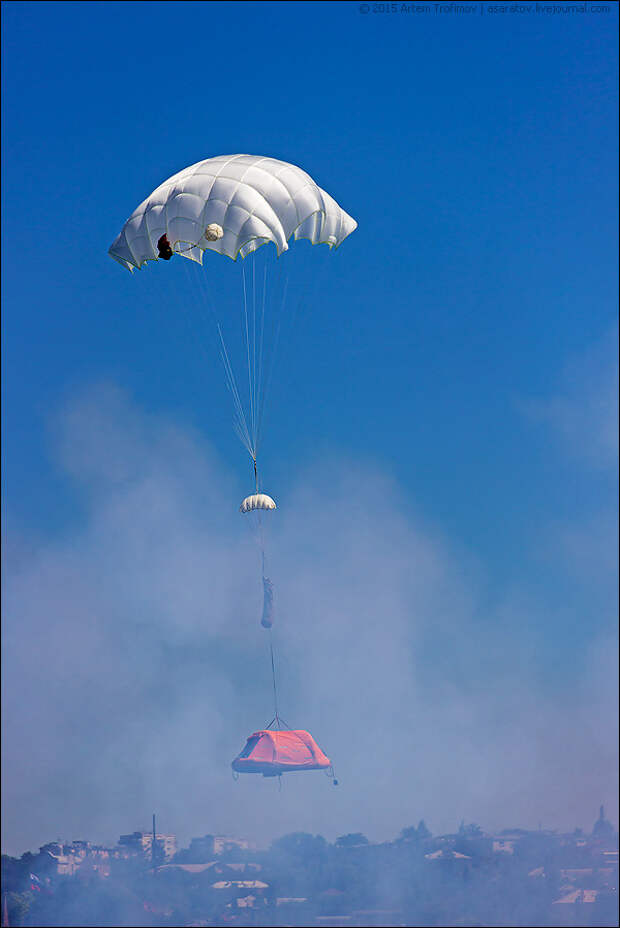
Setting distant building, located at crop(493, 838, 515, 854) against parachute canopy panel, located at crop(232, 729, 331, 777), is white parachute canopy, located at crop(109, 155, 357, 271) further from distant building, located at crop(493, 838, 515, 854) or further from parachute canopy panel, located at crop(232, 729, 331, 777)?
distant building, located at crop(493, 838, 515, 854)

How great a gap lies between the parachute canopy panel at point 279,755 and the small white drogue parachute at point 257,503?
921 cm

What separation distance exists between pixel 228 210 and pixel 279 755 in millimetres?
18935

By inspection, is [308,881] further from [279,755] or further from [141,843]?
[279,755]

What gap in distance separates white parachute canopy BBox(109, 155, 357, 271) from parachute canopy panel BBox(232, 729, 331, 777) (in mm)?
17112

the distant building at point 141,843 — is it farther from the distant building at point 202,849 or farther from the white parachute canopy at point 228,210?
the white parachute canopy at point 228,210

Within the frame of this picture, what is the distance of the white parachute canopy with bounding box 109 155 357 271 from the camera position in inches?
1423

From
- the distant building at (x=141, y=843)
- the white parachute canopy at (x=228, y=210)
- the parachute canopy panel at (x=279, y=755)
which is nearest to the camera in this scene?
the white parachute canopy at (x=228, y=210)

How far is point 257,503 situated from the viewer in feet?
129

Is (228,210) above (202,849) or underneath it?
above

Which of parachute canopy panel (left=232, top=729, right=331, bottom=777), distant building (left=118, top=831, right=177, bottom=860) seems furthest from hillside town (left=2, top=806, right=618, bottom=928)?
parachute canopy panel (left=232, top=729, right=331, bottom=777)

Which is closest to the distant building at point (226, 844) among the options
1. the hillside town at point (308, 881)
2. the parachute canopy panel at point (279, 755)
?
the hillside town at point (308, 881)

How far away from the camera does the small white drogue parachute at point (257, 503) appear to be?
39.1 meters

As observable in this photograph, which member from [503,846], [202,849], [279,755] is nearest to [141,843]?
[202,849]

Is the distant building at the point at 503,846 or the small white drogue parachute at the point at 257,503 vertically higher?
the small white drogue parachute at the point at 257,503
